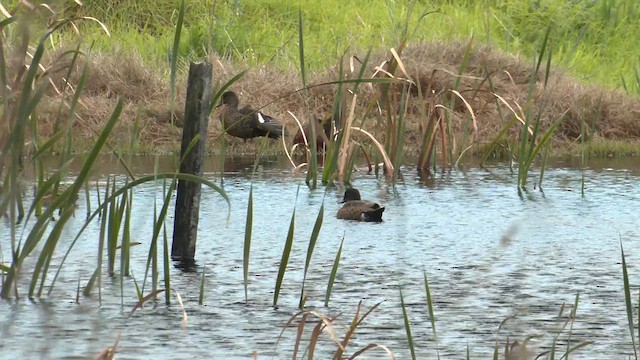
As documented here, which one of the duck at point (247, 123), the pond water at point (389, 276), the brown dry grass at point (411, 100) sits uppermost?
the brown dry grass at point (411, 100)

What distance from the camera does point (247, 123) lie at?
521 inches

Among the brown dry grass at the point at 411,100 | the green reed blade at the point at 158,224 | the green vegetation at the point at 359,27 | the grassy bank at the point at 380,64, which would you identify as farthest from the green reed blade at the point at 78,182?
the green vegetation at the point at 359,27

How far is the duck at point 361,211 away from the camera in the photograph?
358 inches

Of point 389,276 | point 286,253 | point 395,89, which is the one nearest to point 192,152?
point 389,276

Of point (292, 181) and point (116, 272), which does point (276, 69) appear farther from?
point (116, 272)

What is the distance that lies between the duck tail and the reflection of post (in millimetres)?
2008

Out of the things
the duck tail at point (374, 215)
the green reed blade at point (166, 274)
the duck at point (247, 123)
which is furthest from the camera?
the duck at point (247, 123)

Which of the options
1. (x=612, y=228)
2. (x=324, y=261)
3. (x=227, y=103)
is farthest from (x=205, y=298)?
(x=227, y=103)

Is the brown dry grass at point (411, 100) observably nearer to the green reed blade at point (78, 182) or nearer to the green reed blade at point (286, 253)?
the green reed blade at point (286, 253)

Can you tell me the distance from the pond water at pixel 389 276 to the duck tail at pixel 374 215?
0.07 meters

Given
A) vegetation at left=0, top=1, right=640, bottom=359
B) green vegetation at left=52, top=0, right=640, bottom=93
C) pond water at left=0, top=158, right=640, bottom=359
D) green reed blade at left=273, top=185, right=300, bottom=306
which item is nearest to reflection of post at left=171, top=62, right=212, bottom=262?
pond water at left=0, top=158, right=640, bottom=359

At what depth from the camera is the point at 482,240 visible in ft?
28.0

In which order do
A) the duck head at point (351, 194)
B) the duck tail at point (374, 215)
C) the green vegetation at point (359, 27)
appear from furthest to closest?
the green vegetation at point (359, 27) → the duck head at point (351, 194) → the duck tail at point (374, 215)

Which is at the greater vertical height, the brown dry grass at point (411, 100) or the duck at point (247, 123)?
the brown dry grass at point (411, 100)
